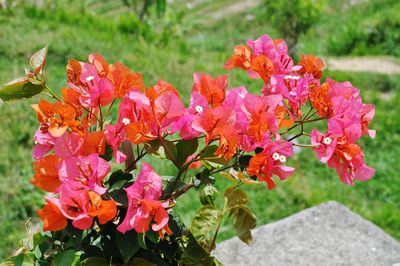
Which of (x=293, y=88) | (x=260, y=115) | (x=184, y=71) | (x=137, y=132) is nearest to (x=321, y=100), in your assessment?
(x=293, y=88)

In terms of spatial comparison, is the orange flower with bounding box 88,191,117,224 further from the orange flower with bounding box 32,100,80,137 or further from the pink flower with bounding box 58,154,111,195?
the orange flower with bounding box 32,100,80,137

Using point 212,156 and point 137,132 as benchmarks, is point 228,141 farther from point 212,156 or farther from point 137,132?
point 137,132

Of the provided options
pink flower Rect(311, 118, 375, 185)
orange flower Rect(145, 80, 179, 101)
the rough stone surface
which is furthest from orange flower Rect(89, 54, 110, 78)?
the rough stone surface

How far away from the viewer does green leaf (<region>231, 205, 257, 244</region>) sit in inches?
46.9

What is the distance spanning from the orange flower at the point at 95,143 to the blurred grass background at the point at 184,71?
1.86 metres

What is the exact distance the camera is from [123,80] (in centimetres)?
130

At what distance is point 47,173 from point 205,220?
12.0 inches

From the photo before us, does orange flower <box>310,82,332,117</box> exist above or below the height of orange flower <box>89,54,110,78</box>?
below

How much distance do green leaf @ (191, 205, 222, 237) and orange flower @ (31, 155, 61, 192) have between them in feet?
0.88

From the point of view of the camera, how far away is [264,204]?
11.5 ft

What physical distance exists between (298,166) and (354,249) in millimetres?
2109

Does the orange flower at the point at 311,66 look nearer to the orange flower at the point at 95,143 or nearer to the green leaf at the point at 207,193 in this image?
the green leaf at the point at 207,193

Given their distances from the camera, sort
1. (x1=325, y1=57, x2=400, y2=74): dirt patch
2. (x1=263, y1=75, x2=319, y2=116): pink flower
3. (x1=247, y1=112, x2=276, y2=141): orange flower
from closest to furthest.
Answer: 1. (x1=247, y1=112, x2=276, y2=141): orange flower
2. (x1=263, y1=75, x2=319, y2=116): pink flower
3. (x1=325, y1=57, x2=400, y2=74): dirt patch

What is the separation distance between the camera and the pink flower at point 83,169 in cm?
112
